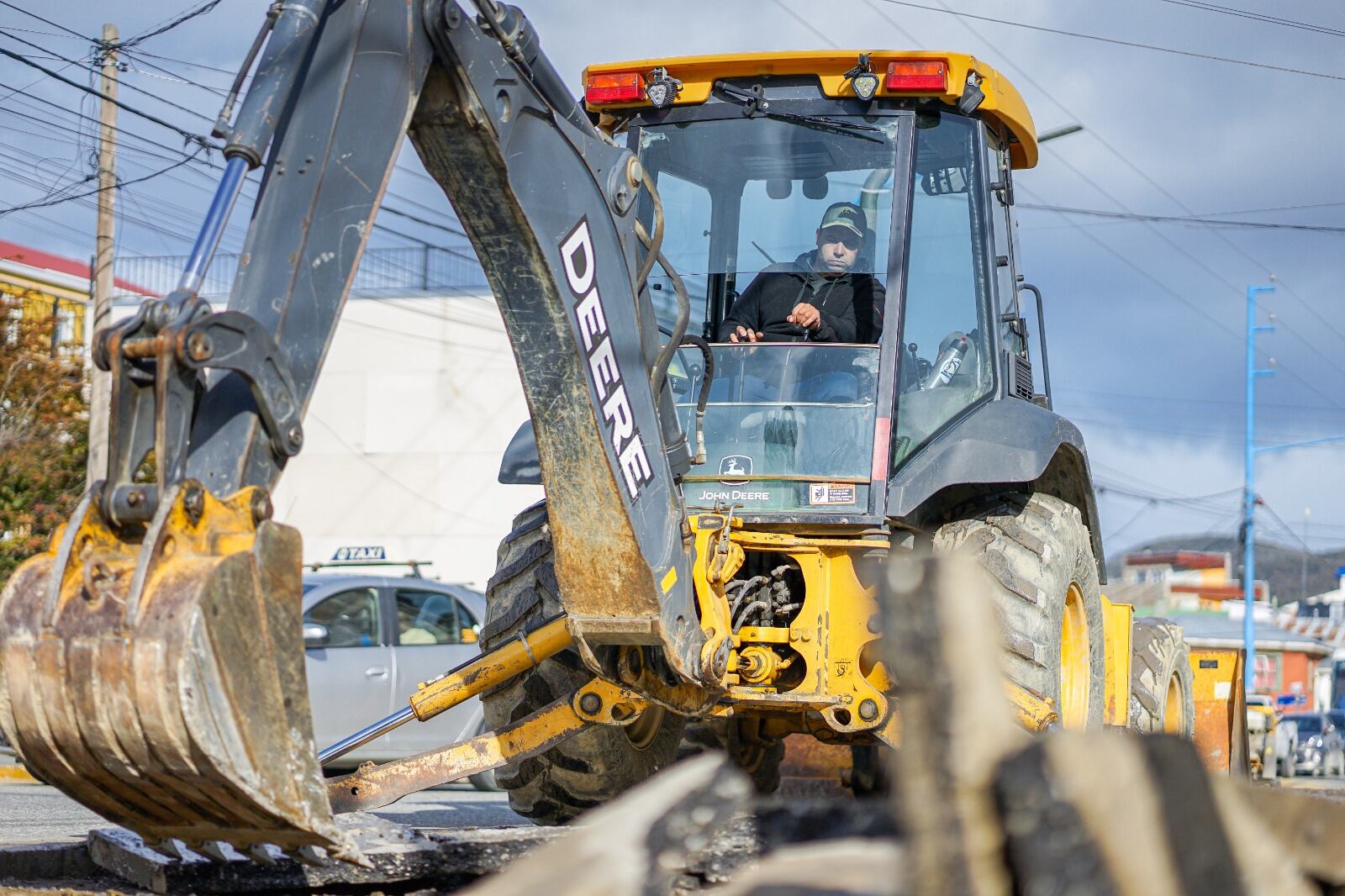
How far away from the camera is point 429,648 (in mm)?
12320

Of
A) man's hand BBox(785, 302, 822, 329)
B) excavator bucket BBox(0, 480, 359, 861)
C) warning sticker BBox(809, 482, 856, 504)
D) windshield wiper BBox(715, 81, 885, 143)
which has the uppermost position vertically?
windshield wiper BBox(715, 81, 885, 143)

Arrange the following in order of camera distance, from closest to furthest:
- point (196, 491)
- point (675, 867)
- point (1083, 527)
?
point (675, 867) < point (196, 491) < point (1083, 527)

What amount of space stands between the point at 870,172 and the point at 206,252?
3049 millimetres

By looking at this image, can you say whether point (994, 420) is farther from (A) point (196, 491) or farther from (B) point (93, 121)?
(B) point (93, 121)

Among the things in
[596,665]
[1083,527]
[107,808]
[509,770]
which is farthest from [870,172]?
[107,808]

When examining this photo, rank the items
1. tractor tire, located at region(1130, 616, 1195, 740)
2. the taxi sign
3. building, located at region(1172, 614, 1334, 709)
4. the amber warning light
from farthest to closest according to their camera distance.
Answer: building, located at region(1172, 614, 1334, 709) → the taxi sign → tractor tire, located at region(1130, 616, 1195, 740) → the amber warning light

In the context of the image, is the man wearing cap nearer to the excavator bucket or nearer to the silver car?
the excavator bucket

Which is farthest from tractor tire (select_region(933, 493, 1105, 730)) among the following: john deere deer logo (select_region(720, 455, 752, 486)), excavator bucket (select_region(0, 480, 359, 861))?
excavator bucket (select_region(0, 480, 359, 861))

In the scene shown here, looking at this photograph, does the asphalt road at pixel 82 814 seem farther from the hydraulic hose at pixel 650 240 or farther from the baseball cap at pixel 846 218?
the baseball cap at pixel 846 218

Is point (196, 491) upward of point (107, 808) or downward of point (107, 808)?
upward

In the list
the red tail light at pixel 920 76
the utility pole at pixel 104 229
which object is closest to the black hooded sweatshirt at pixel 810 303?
the red tail light at pixel 920 76

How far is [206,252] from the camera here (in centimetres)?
351

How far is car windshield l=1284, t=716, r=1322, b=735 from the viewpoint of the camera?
25875 millimetres

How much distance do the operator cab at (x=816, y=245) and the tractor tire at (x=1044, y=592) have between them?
0.40 metres
